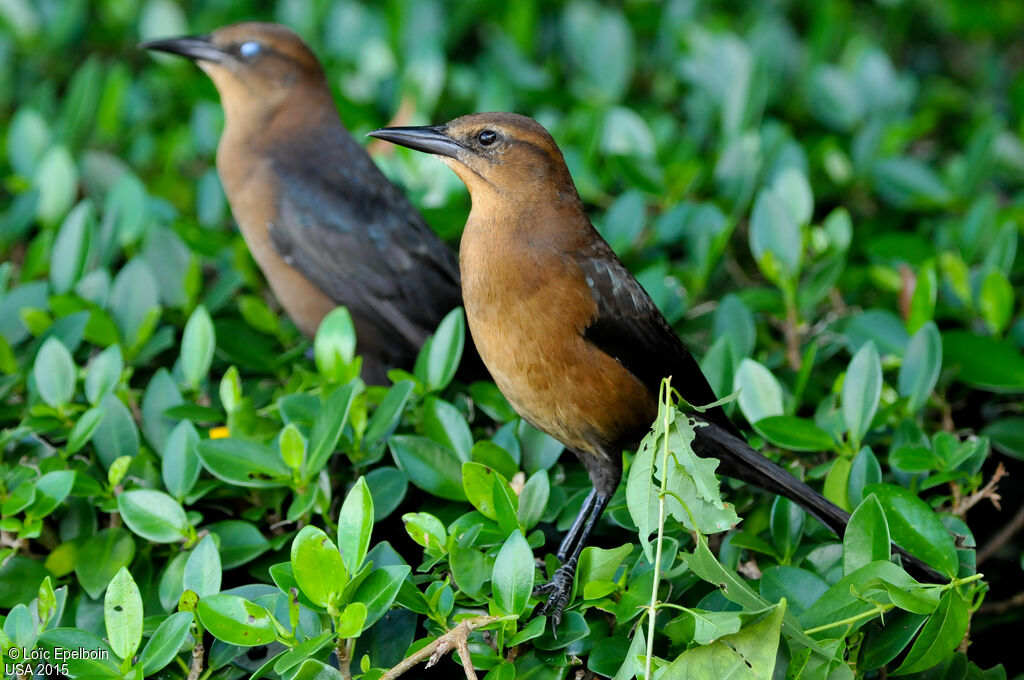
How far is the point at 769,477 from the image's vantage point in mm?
2547

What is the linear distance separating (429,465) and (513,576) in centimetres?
54

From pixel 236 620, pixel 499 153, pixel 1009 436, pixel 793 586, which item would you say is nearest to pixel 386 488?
pixel 236 620

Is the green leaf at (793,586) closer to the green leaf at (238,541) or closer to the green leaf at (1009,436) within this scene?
the green leaf at (1009,436)

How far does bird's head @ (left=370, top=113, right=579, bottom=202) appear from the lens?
2654mm

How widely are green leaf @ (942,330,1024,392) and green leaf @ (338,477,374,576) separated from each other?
1.82m

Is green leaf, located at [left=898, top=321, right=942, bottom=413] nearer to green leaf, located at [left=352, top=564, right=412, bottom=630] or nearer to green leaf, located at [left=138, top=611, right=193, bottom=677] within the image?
green leaf, located at [left=352, top=564, right=412, bottom=630]

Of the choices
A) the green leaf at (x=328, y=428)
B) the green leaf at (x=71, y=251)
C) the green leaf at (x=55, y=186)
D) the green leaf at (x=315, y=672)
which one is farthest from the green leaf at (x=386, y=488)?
the green leaf at (x=55, y=186)

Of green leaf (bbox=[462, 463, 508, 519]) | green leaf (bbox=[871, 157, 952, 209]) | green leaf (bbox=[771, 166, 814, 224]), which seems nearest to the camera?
green leaf (bbox=[462, 463, 508, 519])

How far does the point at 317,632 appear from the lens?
223cm

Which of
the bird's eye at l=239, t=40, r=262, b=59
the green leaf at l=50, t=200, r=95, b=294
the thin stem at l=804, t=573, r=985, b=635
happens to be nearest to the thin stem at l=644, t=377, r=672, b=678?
the thin stem at l=804, t=573, r=985, b=635

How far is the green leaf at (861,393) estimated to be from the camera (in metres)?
2.72

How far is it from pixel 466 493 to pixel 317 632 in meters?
0.46

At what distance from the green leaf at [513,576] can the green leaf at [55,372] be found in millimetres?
1350

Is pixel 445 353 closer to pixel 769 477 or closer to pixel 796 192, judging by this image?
pixel 769 477
